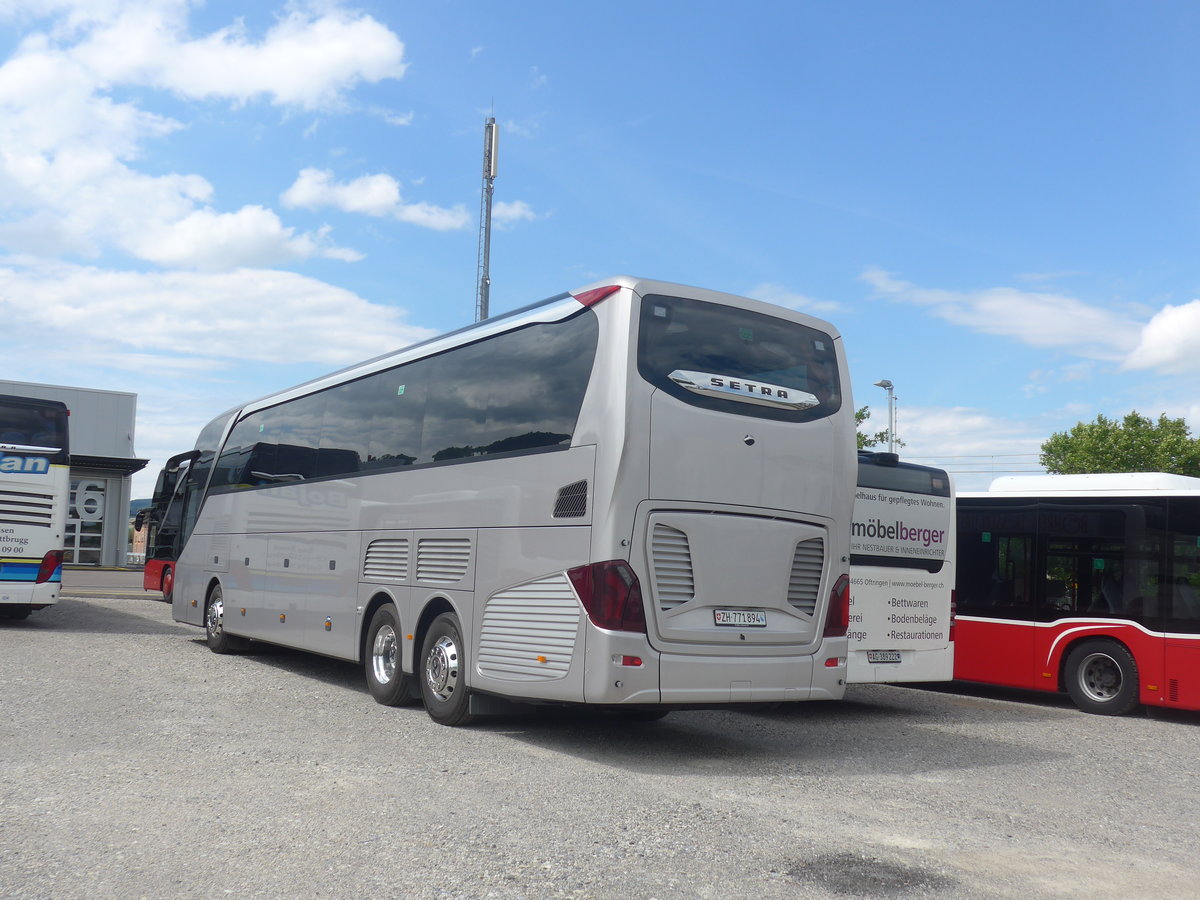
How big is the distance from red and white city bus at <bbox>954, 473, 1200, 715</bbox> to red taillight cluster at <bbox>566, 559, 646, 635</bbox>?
7087 mm

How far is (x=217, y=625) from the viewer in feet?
51.6

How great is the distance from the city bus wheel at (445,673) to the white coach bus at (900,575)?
4.32m

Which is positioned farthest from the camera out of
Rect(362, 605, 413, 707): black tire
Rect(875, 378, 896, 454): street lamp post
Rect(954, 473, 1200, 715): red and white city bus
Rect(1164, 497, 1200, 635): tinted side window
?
Rect(875, 378, 896, 454): street lamp post

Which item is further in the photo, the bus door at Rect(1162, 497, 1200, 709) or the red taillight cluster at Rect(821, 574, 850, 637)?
the bus door at Rect(1162, 497, 1200, 709)

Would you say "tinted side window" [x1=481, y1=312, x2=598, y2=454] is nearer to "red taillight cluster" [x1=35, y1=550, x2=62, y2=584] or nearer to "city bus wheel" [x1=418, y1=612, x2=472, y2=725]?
"city bus wheel" [x1=418, y1=612, x2=472, y2=725]

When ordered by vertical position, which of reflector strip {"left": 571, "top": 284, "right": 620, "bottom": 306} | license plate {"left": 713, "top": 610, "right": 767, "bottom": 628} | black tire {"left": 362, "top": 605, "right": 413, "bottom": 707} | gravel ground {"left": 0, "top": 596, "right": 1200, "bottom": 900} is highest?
reflector strip {"left": 571, "top": 284, "right": 620, "bottom": 306}

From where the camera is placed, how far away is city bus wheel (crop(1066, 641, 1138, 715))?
1256cm

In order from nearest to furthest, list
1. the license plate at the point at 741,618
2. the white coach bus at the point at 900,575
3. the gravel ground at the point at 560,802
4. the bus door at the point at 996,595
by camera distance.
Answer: the gravel ground at the point at 560,802 → the license plate at the point at 741,618 → the white coach bus at the point at 900,575 → the bus door at the point at 996,595

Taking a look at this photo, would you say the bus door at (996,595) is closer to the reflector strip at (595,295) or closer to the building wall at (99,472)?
the reflector strip at (595,295)

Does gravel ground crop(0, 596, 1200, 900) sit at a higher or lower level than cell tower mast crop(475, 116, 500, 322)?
lower

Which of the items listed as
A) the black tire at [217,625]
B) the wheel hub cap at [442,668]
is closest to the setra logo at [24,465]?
the black tire at [217,625]

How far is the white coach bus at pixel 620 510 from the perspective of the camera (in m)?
8.14

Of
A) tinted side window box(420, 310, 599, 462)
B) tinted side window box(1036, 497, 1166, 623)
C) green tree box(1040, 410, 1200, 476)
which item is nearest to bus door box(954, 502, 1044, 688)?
tinted side window box(1036, 497, 1166, 623)

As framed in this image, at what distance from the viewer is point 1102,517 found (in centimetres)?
1321
